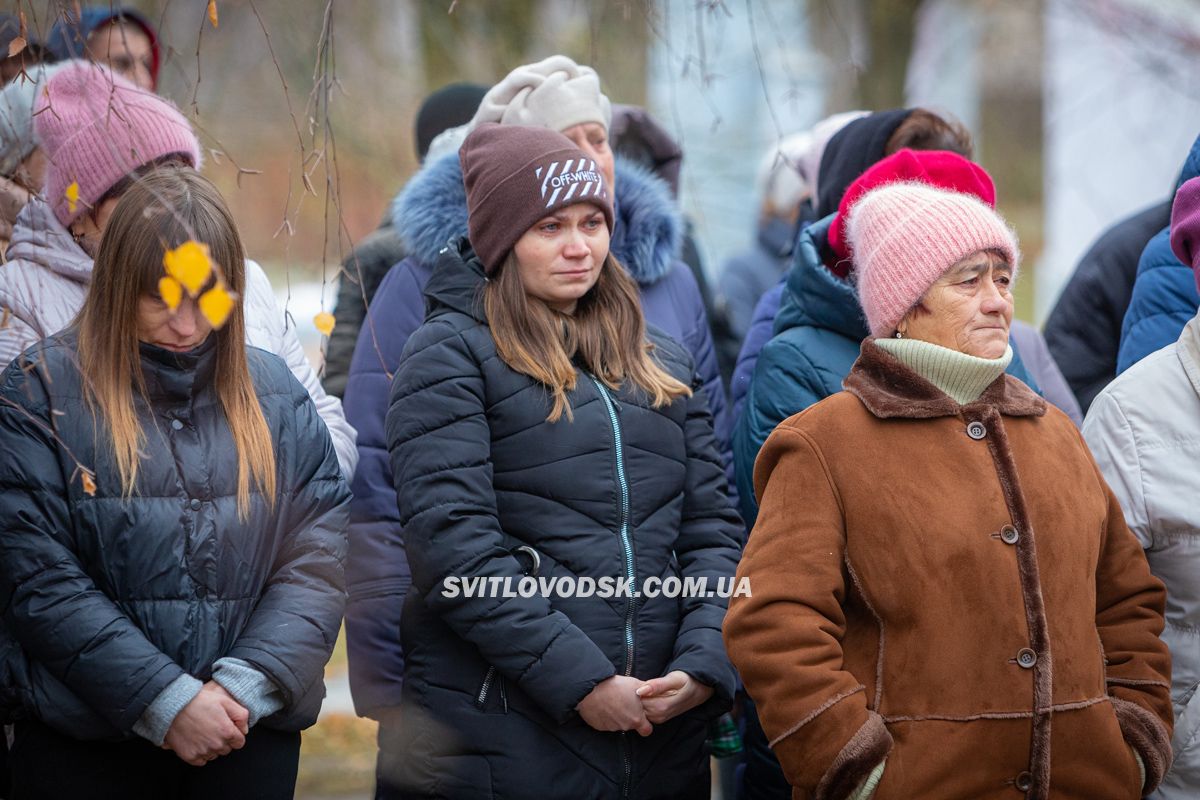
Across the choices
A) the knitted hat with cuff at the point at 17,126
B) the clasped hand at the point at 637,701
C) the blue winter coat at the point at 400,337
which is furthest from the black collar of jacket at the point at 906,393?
the knitted hat with cuff at the point at 17,126

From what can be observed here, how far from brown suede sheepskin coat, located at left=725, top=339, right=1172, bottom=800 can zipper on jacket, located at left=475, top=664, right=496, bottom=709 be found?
624 mm

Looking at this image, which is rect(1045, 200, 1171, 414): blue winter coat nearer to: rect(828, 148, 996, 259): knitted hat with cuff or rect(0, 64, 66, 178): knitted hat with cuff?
rect(828, 148, 996, 259): knitted hat with cuff

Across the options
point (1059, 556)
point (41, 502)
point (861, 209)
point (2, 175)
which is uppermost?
point (2, 175)

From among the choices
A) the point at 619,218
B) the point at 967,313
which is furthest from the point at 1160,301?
the point at 619,218

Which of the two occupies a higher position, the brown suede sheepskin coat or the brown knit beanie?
the brown knit beanie

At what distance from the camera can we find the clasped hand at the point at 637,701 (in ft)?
10.3

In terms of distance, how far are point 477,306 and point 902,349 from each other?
1025 millimetres

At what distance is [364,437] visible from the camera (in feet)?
12.8

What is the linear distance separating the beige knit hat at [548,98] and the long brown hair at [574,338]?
2.66ft

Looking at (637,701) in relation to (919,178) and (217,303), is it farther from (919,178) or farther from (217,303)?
(919,178)

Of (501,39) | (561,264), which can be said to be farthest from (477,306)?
(501,39)

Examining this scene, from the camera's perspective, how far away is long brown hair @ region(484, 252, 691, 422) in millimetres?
3314

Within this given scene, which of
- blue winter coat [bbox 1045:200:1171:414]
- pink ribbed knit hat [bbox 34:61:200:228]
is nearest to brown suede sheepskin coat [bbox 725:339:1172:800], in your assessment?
pink ribbed knit hat [bbox 34:61:200:228]

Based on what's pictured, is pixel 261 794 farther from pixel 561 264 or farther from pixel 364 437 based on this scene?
pixel 561 264
